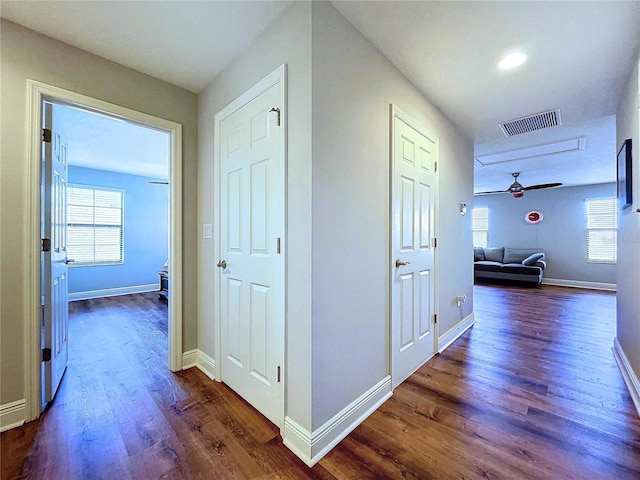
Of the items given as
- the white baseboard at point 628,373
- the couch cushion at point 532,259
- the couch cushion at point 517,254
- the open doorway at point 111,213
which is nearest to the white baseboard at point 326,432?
the white baseboard at point 628,373

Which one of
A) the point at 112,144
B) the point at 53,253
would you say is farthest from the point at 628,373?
the point at 112,144

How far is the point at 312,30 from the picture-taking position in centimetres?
138

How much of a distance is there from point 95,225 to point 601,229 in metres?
10.7

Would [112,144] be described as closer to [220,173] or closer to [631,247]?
[220,173]

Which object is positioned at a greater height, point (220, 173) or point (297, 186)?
point (220, 173)

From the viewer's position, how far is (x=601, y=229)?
615 cm

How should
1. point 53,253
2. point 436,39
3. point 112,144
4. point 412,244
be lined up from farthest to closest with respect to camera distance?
1. point 112,144
2. point 412,244
3. point 53,253
4. point 436,39

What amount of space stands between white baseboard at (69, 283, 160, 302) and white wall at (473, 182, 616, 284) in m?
8.80

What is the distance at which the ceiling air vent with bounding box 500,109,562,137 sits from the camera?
2.77 metres

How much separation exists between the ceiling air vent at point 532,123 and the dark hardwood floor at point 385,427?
2372 millimetres

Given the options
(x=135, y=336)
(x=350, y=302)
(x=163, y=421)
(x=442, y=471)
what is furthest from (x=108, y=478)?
(x=135, y=336)

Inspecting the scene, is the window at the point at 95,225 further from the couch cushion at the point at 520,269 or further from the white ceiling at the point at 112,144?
the couch cushion at the point at 520,269

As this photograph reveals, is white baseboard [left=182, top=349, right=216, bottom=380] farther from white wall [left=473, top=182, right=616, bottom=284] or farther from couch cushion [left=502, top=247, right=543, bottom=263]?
white wall [left=473, top=182, right=616, bottom=284]

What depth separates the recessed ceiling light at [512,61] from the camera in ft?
6.19
